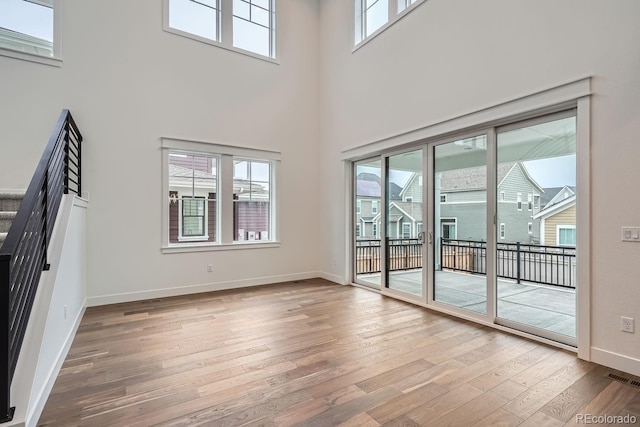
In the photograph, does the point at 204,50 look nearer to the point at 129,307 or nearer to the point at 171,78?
the point at 171,78

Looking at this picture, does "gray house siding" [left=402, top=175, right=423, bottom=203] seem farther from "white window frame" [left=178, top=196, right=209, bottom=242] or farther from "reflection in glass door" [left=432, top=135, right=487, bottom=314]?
"white window frame" [left=178, top=196, right=209, bottom=242]

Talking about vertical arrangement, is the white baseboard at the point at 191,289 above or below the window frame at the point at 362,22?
below

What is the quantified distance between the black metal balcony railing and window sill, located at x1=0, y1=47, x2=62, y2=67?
17.6 feet

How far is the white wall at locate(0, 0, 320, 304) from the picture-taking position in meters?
4.20

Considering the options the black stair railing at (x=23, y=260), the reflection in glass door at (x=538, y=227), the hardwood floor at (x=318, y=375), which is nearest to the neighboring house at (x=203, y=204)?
the hardwood floor at (x=318, y=375)

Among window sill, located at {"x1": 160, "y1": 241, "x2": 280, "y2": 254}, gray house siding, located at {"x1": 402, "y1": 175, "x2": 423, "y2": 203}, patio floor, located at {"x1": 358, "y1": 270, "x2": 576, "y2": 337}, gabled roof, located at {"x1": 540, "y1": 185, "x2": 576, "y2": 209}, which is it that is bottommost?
patio floor, located at {"x1": 358, "y1": 270, "x2": 576, "y2": 337}

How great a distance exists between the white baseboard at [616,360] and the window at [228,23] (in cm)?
622

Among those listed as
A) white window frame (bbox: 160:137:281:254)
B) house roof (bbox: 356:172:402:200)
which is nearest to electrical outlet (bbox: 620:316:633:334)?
house roof (bbox: 356:172:402:200)

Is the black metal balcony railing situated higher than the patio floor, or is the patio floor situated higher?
the black metal balcony railing

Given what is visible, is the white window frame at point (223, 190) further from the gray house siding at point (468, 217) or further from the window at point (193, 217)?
the gray house siding at point (468, 217)

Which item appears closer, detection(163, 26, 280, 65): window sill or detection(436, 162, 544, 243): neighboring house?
detection(436, 162, 544, 243): neighboring house

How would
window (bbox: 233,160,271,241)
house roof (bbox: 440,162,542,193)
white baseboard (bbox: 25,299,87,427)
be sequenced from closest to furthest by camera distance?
1. white baseboard (bbox: 25,299,87,427)
2. house roof (bbox: 440,162,542,193)
3. window (bbox: 233,160,271,241)

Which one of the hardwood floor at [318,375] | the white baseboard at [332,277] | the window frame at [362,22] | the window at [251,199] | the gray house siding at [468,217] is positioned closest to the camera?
the hardwood floor at [318,375]

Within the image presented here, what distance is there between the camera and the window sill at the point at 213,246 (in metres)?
5.05
